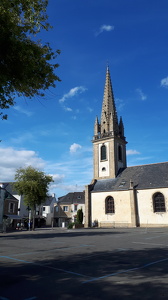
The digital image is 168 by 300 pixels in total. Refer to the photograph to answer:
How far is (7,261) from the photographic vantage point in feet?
28.1

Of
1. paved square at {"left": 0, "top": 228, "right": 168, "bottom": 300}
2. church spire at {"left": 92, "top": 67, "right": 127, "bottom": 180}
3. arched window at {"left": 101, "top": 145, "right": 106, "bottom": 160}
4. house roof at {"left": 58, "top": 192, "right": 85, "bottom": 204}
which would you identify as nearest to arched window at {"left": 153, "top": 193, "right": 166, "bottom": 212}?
church spire at {"left": 92, "top": 67, "right": 127, "bottom": 180}

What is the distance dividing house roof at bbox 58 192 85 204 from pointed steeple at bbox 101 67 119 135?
23985mm

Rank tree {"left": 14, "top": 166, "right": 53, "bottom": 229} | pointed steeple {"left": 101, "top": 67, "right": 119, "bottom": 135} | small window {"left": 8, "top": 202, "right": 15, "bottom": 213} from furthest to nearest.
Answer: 1. pointed steeple {"left": 101, "top": 67, "right": 119, "bottom": 135}
2. small window {"left": 8, "top": 202, "right": 15, "bottom": 213}
3. tree {"left": 14, "top": 166, "right": 53, "bottom": 229}

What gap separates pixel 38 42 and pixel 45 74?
1210mm

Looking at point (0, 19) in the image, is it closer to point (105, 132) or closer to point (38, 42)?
point (38, 42)

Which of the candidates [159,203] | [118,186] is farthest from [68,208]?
[159,203]

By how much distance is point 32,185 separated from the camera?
109 ft

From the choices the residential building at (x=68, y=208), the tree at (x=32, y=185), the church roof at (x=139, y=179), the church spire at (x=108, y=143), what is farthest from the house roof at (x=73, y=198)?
the tree at (x=32, y=185)

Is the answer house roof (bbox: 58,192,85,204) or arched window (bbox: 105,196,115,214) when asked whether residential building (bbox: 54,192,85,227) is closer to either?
house roof (bbox: 58,192,85,204)

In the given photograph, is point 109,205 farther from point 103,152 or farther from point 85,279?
point 85,279

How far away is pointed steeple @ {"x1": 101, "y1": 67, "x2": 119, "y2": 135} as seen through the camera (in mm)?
46431

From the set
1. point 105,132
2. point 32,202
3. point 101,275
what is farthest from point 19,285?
point 105,132

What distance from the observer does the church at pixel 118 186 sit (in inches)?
1387

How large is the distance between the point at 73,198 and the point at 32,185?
108 feet
